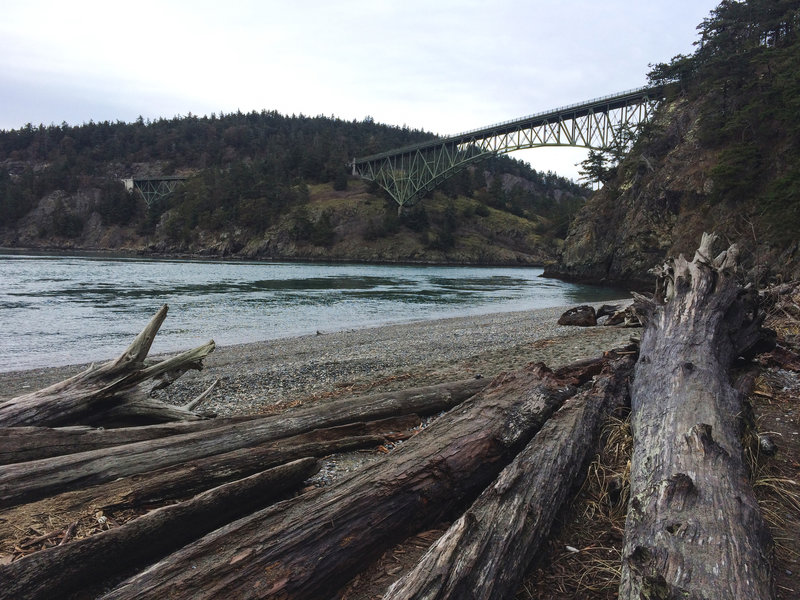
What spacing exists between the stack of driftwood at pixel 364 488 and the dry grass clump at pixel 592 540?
0.45ft

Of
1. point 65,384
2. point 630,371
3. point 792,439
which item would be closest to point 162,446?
point 65,384

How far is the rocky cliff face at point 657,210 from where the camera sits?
1127 inches

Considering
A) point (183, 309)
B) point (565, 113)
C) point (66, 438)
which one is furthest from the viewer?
point (565, 113)

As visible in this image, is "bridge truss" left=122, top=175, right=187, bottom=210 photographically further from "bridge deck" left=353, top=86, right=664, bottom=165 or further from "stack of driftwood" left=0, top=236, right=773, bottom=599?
"stack of driftwood" left=0, top=236, right=773, bottom=599

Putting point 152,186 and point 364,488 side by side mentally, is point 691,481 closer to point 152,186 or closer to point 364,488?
point 364,488

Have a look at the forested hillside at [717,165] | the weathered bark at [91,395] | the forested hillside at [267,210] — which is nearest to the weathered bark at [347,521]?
the weathered bark at [91,395]

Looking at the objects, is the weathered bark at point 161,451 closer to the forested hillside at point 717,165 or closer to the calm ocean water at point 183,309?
the calm ocean water at point 183,309

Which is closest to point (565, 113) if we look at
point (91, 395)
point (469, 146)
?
point (469, 146)

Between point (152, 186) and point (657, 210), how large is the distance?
357 feet

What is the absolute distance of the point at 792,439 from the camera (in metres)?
3.59

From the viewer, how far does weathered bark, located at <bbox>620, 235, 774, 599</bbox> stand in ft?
5.81

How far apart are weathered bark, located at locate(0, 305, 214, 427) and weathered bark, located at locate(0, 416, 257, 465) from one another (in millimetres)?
245

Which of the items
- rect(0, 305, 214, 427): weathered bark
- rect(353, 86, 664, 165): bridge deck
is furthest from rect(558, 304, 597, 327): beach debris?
rect(353, 86, 664, 165): bridge deck

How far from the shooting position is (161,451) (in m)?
3.05
